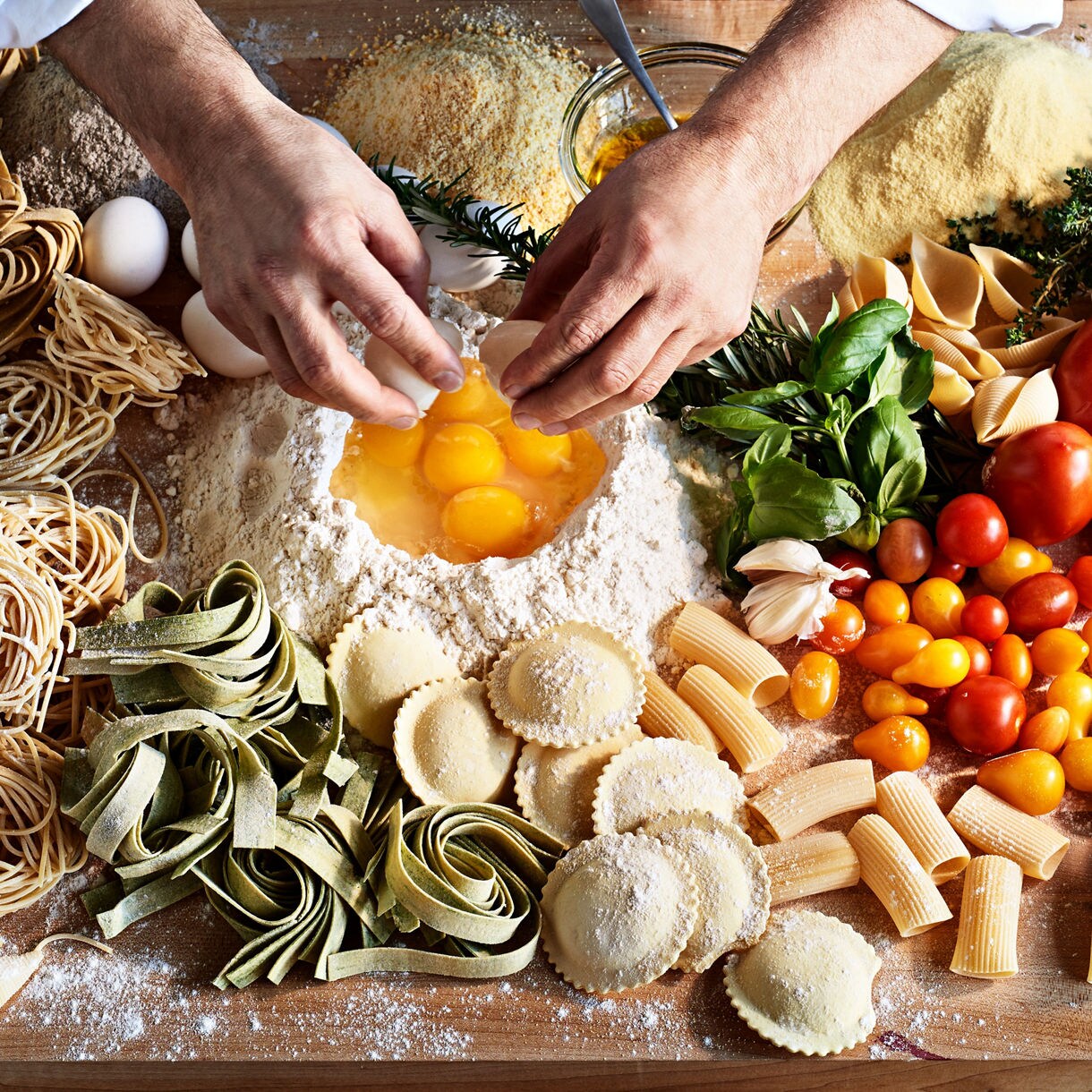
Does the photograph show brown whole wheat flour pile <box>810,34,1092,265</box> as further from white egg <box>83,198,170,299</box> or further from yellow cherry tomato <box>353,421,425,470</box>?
white egg <box>83,198,170,299</box>

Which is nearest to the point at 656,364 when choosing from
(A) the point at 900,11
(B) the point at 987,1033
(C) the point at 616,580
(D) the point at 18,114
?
(C) the point at 616,580

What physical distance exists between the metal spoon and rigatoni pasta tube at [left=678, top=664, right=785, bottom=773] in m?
1.03

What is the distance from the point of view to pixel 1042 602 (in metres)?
1.75

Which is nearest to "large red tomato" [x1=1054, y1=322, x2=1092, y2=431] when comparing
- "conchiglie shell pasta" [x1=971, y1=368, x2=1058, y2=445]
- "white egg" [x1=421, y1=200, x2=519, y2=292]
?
"conchiglie shell pasta" [x1=971, y1=368, x2=1058, y2=445]

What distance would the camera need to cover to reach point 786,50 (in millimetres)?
1554

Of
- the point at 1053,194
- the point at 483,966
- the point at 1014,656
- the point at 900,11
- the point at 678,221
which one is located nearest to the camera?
the point at 678,221

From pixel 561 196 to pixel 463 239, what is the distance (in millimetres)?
360

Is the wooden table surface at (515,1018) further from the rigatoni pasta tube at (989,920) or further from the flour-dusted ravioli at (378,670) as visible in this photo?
the flour-dusted ravioli at (378,670)

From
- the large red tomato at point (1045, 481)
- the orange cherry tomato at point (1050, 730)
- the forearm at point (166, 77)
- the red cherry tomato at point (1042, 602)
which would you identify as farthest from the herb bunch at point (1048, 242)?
the forearm at point (166, 77)

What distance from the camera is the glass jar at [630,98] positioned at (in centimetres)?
194

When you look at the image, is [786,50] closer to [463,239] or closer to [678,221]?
[678,221]

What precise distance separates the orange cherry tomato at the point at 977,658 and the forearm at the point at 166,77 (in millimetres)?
1362

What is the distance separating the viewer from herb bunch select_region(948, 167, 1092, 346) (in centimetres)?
191

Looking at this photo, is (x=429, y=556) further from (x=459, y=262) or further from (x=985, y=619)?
(x=985, y=619)
